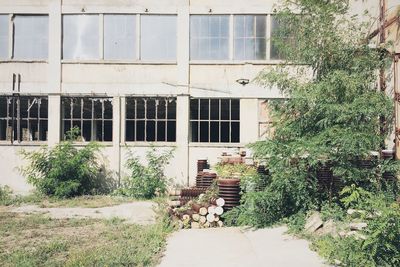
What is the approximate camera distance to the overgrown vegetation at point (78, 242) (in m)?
5.84

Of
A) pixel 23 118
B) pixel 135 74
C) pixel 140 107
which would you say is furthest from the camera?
pixel 140 107

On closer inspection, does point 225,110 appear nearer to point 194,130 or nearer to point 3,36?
point 194,130

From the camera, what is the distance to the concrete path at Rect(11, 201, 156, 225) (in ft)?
31.4

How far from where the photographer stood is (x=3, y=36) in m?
13.9

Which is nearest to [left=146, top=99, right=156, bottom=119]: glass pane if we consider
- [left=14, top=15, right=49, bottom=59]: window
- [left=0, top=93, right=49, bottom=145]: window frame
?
[left=0, top=93, right=49, bottom=145]: window frame

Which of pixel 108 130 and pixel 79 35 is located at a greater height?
pixel 79 35

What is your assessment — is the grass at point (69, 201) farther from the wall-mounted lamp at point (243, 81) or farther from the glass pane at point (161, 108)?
the wall-mounted lamp at point (243, 81)

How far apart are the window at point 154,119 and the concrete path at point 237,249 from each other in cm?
624

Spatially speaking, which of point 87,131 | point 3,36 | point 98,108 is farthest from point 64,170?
point 3,36

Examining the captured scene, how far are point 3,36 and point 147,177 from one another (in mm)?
7505

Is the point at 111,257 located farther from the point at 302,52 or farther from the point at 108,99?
the point at 108,99

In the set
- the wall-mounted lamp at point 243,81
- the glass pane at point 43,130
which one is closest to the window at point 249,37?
the wall-mounted lamp at point 243,81

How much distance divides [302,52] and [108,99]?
25.3 feet

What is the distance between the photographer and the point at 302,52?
8.29 metres
